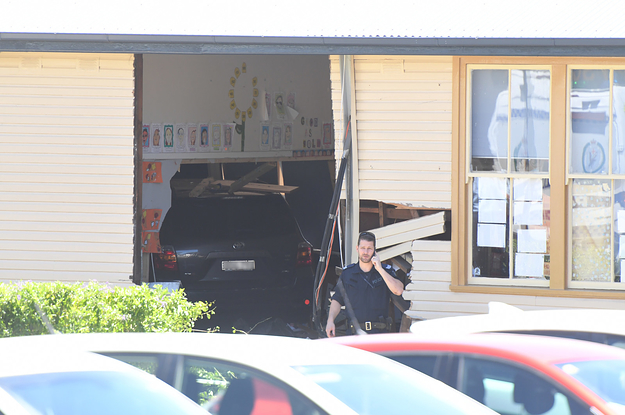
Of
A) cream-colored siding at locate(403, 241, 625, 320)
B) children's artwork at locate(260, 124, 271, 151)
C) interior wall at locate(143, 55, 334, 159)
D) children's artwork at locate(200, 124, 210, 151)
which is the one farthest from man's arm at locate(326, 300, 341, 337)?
children's artwork at locate(260, 124, 271, 151)

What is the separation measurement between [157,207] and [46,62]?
2.27m

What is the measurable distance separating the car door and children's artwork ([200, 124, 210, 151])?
8.11 metres

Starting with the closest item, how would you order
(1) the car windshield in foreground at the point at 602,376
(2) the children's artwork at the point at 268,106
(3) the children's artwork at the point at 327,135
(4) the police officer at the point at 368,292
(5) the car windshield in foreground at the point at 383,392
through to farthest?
(5) the car windshield in foreground at the point at 383,392, (1) the car windshield in foreground at the point at 602,376, (4) the police officer at the point at 368,292, (2) the children's artwork at the point at 268,106, (3) the children's artwork at the point at 327,135

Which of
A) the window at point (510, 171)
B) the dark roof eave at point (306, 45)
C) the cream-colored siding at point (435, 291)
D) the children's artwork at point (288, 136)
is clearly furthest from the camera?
the children's artwork at point (288, 136)

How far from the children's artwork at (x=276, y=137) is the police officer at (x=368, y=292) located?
19.1ft

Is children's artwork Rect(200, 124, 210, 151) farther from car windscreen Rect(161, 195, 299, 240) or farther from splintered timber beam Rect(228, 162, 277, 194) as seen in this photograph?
car windscreen Rect(161, 195, 299, 240)

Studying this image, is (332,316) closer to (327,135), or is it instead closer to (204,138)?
(204,138)

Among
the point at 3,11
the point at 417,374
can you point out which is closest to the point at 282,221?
the point at 3,11

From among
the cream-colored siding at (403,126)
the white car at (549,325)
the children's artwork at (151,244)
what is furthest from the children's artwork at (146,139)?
the white car at (549,325)

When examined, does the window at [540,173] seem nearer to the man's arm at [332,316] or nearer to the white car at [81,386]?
the man's arm at [332,316]

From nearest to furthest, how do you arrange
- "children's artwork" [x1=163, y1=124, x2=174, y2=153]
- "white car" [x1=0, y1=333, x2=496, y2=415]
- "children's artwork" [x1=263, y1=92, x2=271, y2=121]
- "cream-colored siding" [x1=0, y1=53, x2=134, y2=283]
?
"white car" [x1=0, y1=333, x2=496, y2=415], "cream-colored siding" [x1=0, y1=53, x2=134, y2=283], "children's artwork" [x1=163, y1=124, x2=174, y2=153], "children's artwork" [x1=263, y1=92, x2=271, y2=121]

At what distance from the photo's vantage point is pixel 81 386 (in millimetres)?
2336

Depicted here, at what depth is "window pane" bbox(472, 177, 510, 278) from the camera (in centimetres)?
679

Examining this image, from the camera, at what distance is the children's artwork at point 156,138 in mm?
10165
